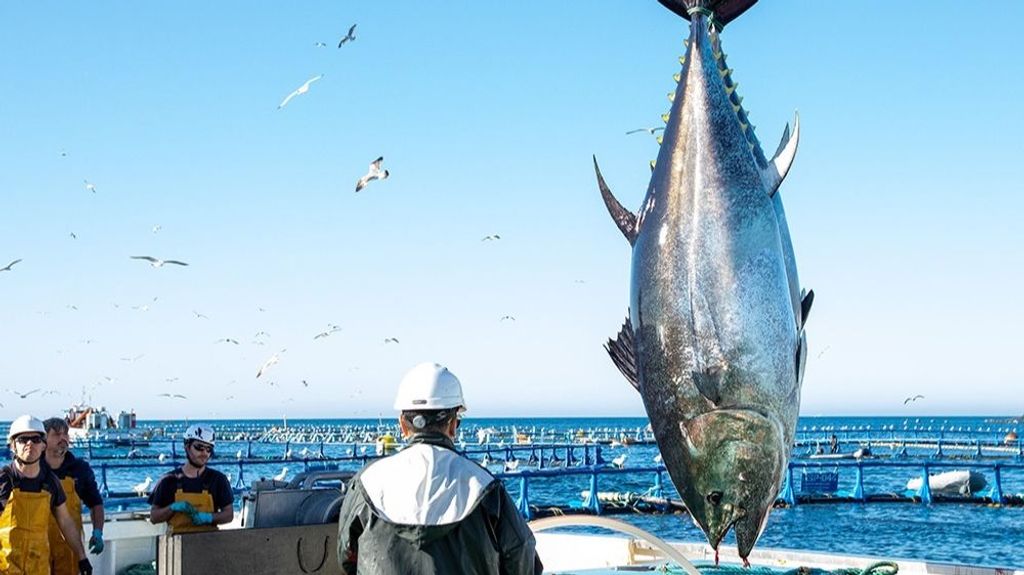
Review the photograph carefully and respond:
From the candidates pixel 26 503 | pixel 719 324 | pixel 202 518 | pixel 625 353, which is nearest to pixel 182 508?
pixel 202 518

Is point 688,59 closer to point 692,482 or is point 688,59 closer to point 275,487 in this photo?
point 692,482

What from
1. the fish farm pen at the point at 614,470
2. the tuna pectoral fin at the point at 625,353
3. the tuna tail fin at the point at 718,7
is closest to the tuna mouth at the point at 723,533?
the tuna pectoral fin at the point at 625,353

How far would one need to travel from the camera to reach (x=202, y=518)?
5891mm

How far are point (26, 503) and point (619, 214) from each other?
3.53 m

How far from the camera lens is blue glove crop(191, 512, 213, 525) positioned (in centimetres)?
589

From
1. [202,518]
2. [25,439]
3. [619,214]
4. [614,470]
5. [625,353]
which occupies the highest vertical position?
[619,214]

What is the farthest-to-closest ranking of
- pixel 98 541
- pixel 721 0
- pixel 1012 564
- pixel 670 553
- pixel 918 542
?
pixel 918 542, pixel 1012 564, pixel 98 541, pixel 670 553, pixel 721 0

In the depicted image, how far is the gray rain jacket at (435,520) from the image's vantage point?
2604mm

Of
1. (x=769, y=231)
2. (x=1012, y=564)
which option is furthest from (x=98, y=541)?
(x=1012, y=564)

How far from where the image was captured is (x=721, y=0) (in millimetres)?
3020

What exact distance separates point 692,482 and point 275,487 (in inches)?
72.9

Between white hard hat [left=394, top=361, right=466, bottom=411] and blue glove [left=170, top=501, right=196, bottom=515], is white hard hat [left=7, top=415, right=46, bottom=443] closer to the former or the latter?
blue glove [left=170, top=501, right=196, bottom=515]

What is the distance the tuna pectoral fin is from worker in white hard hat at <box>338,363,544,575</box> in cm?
44

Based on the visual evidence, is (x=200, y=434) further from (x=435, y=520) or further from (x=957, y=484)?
(x=957, y=484)
